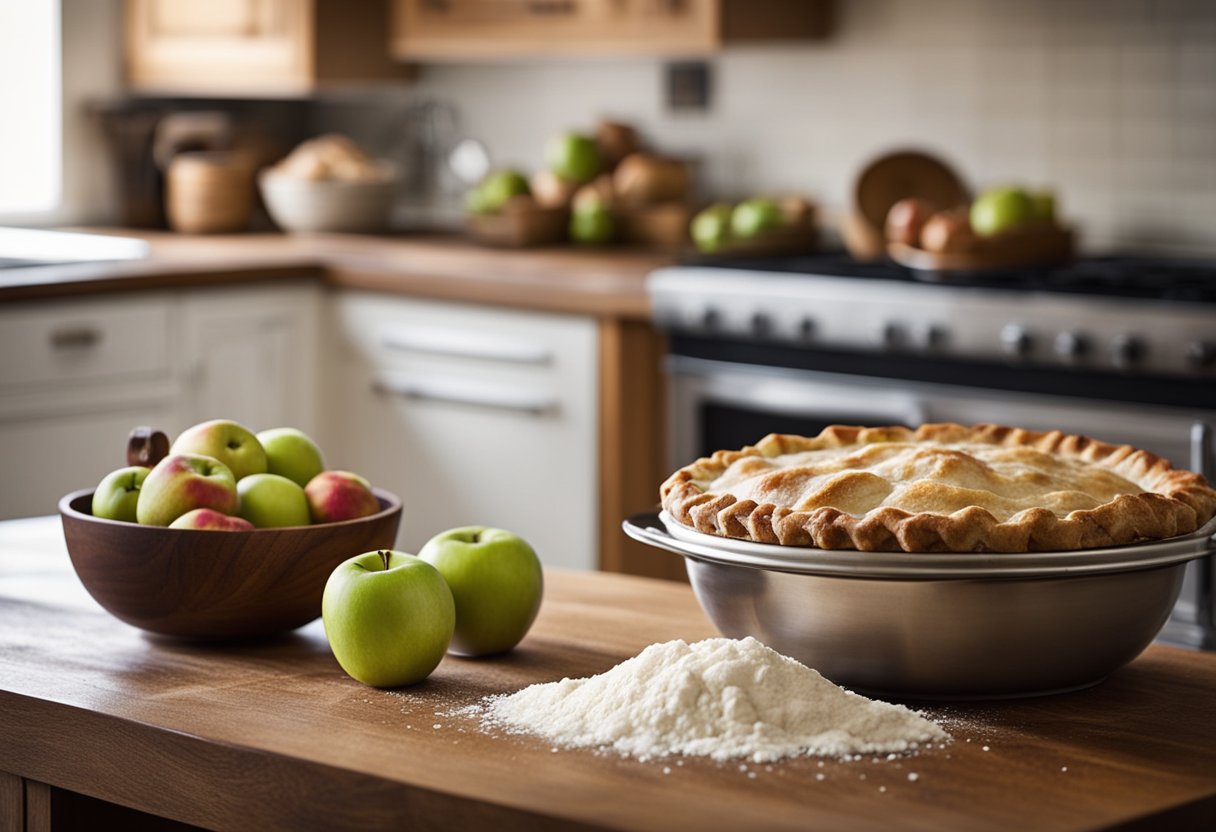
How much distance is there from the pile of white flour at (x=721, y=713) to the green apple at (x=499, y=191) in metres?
3.10

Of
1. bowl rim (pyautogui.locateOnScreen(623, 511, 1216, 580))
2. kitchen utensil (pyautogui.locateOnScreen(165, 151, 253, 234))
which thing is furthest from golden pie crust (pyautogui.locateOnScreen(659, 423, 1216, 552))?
kitchen utensil (pyautogui.locateOnScreen(165, 151, 253, 234))

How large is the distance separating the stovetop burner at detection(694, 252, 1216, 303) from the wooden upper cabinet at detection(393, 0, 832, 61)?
0.50 meters

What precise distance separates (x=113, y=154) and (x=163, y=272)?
118 centimetres

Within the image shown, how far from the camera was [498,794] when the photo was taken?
42.7 inches

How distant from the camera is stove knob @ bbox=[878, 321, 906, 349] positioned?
10.3 ft

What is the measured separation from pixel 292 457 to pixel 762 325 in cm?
183

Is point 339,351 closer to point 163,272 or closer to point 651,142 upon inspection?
point 163,272

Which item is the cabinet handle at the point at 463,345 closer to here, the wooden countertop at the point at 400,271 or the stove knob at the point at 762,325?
the wooden countertop at the point at 400,271

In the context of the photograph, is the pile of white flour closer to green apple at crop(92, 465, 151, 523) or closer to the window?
green apple at crop(92, 465, 151, 523)

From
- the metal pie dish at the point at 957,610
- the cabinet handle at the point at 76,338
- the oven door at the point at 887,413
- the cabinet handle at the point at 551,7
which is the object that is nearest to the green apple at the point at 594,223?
the cabinet handle at the point at 551,7

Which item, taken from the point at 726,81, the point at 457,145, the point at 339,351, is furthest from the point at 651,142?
the point at 339,351

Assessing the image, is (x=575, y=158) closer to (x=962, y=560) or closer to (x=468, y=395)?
(x=468, y=395)

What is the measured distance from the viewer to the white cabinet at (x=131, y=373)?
11.6ft

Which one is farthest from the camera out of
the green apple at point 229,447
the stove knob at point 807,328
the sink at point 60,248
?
the sink at point 60,248
